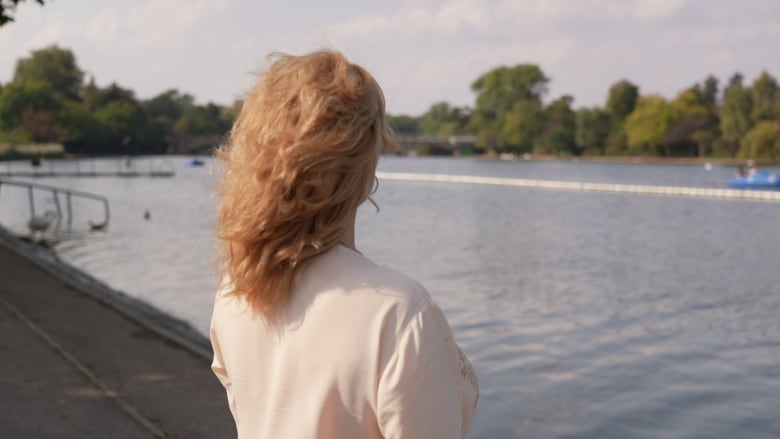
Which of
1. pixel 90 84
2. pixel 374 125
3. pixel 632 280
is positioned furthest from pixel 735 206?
pixel 90 84

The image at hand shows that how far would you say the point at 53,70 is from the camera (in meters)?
158

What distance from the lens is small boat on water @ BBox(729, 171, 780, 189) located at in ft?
209

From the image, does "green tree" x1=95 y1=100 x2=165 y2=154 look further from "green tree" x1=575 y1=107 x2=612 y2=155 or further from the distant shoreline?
"green tree" x1=575 y1=107 x2=612 y2=155

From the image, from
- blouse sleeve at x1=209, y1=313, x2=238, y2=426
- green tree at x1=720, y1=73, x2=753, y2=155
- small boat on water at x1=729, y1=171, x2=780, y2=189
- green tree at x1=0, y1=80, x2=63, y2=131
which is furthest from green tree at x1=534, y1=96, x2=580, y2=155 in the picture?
blouse sleeve at x1=209, y1=313, x2=238, y2=426

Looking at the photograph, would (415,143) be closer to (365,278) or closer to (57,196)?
(57,196)

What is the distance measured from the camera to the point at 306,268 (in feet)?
5.78

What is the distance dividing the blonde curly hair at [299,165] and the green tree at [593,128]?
13884cm

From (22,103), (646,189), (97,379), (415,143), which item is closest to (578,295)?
(97,379)

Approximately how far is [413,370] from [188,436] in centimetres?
437

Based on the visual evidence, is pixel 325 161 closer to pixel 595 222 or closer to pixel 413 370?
pixel 413 370

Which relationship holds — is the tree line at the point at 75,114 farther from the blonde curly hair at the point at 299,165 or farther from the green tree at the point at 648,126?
the blonde curly hair at the point at 299,165

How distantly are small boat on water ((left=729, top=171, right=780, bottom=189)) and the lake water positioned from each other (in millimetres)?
19344

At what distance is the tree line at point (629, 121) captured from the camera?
108 meters

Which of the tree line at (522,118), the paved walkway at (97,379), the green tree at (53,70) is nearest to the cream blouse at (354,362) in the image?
the paved walkway at (97,379)
